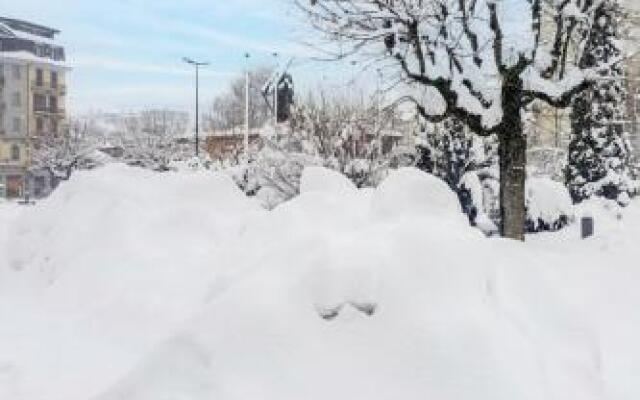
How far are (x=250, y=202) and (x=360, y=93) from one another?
44.0 feet

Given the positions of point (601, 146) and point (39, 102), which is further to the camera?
point (39, 102)

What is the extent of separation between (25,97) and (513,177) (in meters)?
80.7

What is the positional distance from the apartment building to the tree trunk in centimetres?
7233

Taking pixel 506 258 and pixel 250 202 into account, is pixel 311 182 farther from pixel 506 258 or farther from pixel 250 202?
pixel 506 258

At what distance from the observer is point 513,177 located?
13.7 metres

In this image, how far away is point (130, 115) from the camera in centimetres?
8619

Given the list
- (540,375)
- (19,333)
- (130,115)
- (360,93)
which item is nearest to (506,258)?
(540,375)

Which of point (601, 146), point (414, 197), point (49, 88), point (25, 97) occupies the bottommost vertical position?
point (414, 197)

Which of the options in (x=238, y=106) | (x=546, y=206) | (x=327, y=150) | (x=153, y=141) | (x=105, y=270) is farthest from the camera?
(x=238, y=106)

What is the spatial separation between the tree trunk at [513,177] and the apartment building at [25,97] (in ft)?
237

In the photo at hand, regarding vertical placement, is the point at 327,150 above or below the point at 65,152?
below

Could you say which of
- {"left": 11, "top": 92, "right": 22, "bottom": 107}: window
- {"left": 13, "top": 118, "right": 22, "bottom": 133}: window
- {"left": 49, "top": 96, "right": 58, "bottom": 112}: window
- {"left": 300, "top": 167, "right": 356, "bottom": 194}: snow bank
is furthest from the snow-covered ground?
{"left": 49, "top": 96, "right": 58, "bottom": 112}: window

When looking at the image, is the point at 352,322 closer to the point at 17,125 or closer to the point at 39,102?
the point at 17,125

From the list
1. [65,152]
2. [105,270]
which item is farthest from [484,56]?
[65,152]
